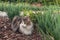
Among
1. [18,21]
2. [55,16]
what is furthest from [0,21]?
[55,16]

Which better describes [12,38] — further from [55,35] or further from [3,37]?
[55,35]

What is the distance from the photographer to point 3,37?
401cm

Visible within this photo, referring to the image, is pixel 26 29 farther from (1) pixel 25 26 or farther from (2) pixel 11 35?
(2) pixel 11 35

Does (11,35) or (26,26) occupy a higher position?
(26,26)

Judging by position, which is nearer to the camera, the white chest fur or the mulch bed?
the mulch bed

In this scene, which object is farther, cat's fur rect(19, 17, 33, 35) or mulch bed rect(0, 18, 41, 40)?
cat's fur rect(19, 17, 33, 35)

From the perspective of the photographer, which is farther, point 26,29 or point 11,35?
point 26,29

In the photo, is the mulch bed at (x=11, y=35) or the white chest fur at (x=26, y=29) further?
the white chest fur at (x=26, y=29)

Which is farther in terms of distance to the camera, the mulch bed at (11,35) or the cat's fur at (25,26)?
the cat's fur at (25,26)

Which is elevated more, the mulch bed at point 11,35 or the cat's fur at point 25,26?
the cat's fur at point 25,26

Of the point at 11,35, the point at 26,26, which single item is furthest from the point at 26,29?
the point at 11,35

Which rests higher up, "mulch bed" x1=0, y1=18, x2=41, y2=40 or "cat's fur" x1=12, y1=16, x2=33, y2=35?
"cat's fur" x1=12, y1=16, x2=33, y2=35

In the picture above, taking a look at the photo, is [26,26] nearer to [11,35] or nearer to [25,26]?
[25,26]

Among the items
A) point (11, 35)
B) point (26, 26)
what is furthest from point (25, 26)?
point (11, 35)
